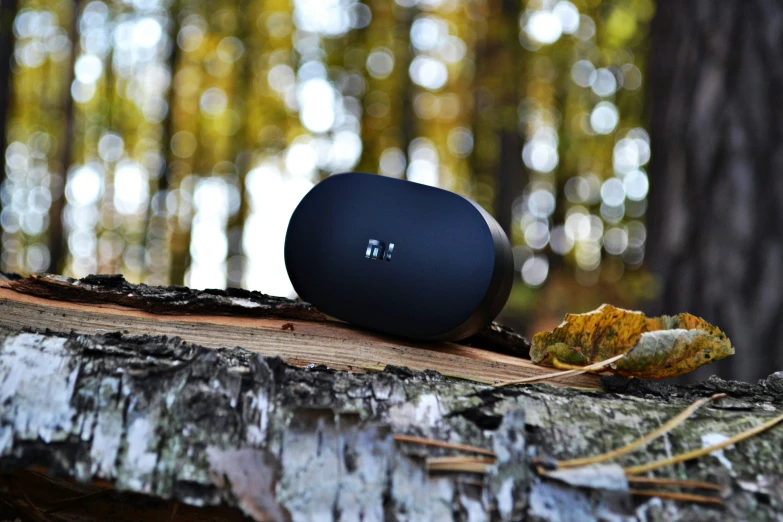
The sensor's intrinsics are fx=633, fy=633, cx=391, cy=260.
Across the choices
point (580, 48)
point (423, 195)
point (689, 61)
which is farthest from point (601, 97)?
point (423, 195)

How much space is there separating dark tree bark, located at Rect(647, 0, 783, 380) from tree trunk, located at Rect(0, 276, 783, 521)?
4.29 ft

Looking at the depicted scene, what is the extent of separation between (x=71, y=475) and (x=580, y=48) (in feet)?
19.8

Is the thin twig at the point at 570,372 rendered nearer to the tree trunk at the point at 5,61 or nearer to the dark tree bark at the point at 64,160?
the tree trunk at the point at 5,61

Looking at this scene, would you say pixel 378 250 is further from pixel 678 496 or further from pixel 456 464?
pixel 678 496

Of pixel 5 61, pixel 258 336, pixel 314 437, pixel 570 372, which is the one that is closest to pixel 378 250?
pixel 258 336

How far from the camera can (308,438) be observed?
29.5 inches

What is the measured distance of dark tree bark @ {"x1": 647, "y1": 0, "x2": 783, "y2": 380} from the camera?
2.11 m

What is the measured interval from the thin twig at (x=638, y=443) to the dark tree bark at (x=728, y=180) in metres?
1.42

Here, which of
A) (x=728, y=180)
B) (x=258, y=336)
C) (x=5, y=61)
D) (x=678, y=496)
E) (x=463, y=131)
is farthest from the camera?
(x=463, y=131)

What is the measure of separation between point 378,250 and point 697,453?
0.64 meters

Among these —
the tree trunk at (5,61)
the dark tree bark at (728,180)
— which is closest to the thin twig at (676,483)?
the dark tree bark at (728,180)

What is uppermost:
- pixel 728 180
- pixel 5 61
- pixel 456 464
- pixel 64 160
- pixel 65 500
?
pixel 5 61

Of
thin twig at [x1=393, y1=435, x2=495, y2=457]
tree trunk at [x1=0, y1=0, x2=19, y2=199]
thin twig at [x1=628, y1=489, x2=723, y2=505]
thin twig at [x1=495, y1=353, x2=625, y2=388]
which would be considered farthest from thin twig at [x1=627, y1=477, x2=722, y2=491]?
tree trunk at [x1=0, y1=0, x2=19, y2=199]

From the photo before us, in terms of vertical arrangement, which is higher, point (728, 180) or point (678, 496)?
point (728, 180)
